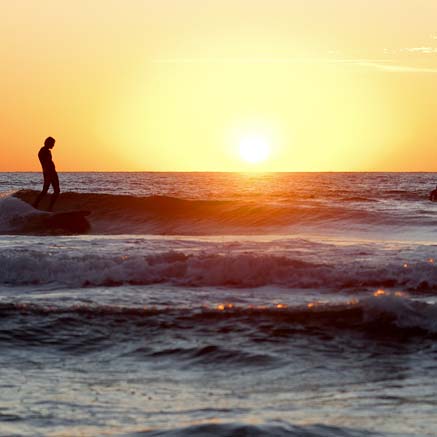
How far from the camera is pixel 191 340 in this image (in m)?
6.71

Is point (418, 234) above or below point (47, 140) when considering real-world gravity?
below

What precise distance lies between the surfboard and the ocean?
16.8 ft

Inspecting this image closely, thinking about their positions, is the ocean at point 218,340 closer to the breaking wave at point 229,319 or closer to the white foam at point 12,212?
the breaking wave at point 229,319

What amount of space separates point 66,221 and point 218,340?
13.6 m

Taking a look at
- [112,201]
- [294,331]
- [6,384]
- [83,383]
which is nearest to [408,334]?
[294,331]

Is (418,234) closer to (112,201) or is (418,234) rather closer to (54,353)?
(112,201)

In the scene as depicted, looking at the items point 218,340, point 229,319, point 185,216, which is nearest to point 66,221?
point 185,216

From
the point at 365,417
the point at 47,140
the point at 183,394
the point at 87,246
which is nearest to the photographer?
the point at 365,417

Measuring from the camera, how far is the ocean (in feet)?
14.8

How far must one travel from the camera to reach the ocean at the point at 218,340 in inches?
178

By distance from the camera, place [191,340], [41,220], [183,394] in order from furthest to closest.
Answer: [41,220]
[191,340]
[183,394]

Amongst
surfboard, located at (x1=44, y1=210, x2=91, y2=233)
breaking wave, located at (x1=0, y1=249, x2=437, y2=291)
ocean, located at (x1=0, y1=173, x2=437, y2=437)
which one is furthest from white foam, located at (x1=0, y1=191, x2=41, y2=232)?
breaking wave, located at (x1=0, y1=249, x2=437, y2=291)

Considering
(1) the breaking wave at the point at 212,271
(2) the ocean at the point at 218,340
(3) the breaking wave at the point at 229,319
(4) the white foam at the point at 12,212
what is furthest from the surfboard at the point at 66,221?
(3) the breaking wave at the point at 229,319

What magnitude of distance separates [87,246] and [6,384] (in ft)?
31.0
